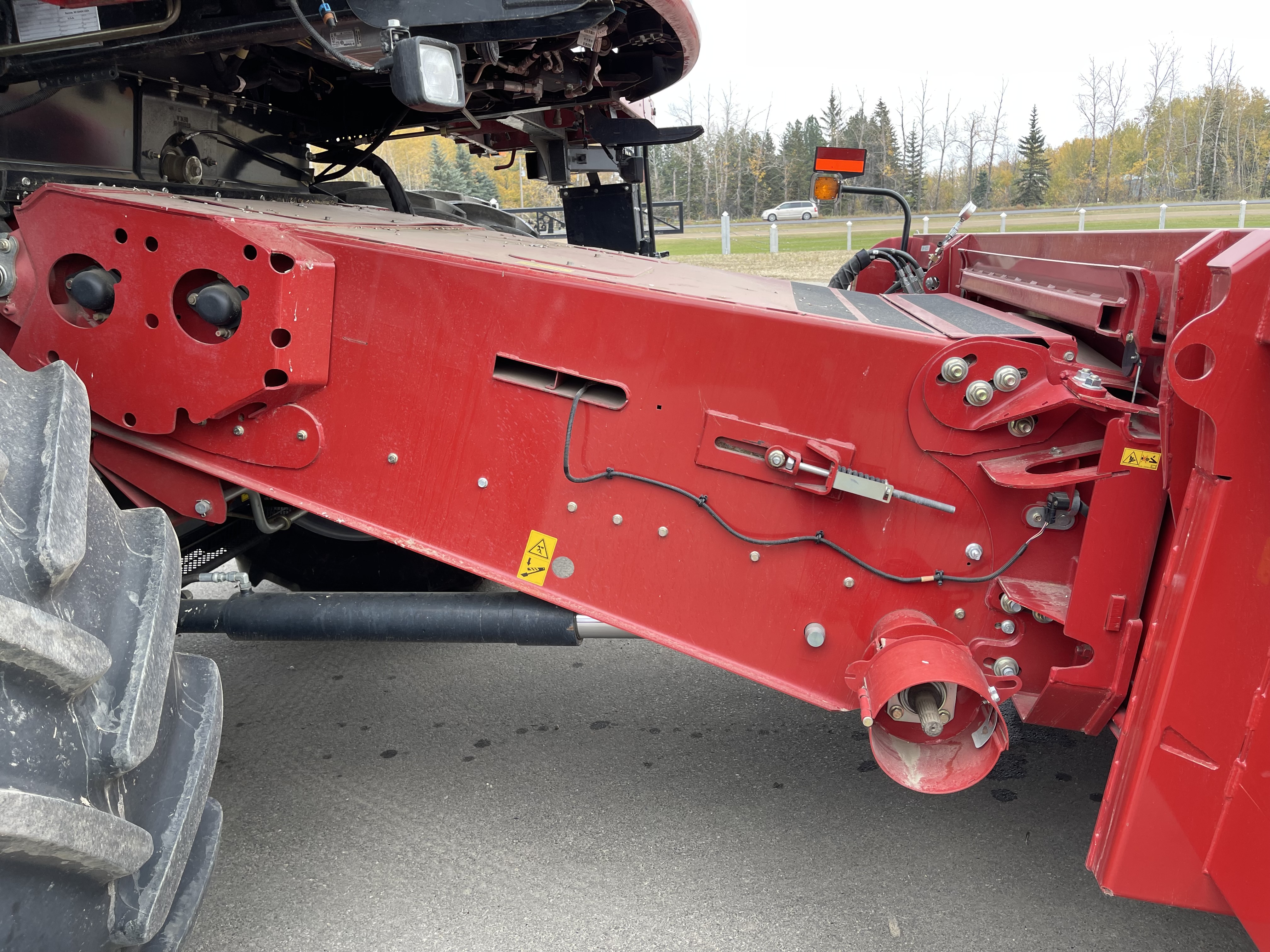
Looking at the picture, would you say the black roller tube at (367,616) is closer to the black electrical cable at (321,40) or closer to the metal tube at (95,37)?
the black electrical cable at (321,40)

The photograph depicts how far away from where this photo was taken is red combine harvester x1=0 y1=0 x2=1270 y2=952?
147 cm

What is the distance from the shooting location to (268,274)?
1841 millimetres

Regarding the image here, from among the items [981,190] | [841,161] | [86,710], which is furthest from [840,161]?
[981,190]

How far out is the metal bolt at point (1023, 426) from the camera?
1801 millimetres

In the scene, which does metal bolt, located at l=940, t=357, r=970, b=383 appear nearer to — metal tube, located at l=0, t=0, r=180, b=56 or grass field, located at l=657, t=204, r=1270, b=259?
metal tube, located at l=0, t=0, r=180, b=56

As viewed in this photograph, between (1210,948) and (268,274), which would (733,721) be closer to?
(1210,948)

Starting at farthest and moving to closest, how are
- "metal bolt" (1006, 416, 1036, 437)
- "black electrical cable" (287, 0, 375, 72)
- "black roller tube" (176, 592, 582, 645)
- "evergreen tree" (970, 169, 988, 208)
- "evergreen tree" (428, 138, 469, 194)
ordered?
"evergreen tree" (970, 169, 988, 208) → "evergreen tree" (428, 138, 469, 194) → "black roller tube" (176, 592, 582, 645) → "black electrical cable" (287, 0, 375, 72) → "metal bolt" (1006, 416, 1036, 437)

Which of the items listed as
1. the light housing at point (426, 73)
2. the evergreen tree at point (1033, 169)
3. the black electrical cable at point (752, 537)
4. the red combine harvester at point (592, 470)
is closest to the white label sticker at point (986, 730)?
the red combine harvester at point (592, 470)

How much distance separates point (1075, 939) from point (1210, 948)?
0.28 m

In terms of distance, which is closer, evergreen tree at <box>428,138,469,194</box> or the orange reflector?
the orange reflector

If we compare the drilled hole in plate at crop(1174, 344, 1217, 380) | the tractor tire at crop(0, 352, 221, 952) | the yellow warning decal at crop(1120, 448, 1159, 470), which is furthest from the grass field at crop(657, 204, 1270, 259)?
the tractor tire at crop(0, 352, 221, 952)

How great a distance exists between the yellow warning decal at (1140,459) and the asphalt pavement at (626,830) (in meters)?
1.08

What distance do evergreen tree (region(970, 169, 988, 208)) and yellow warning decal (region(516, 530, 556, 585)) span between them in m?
36.7

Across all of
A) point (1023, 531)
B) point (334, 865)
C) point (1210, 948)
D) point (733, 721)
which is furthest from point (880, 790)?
point (334, 865)
